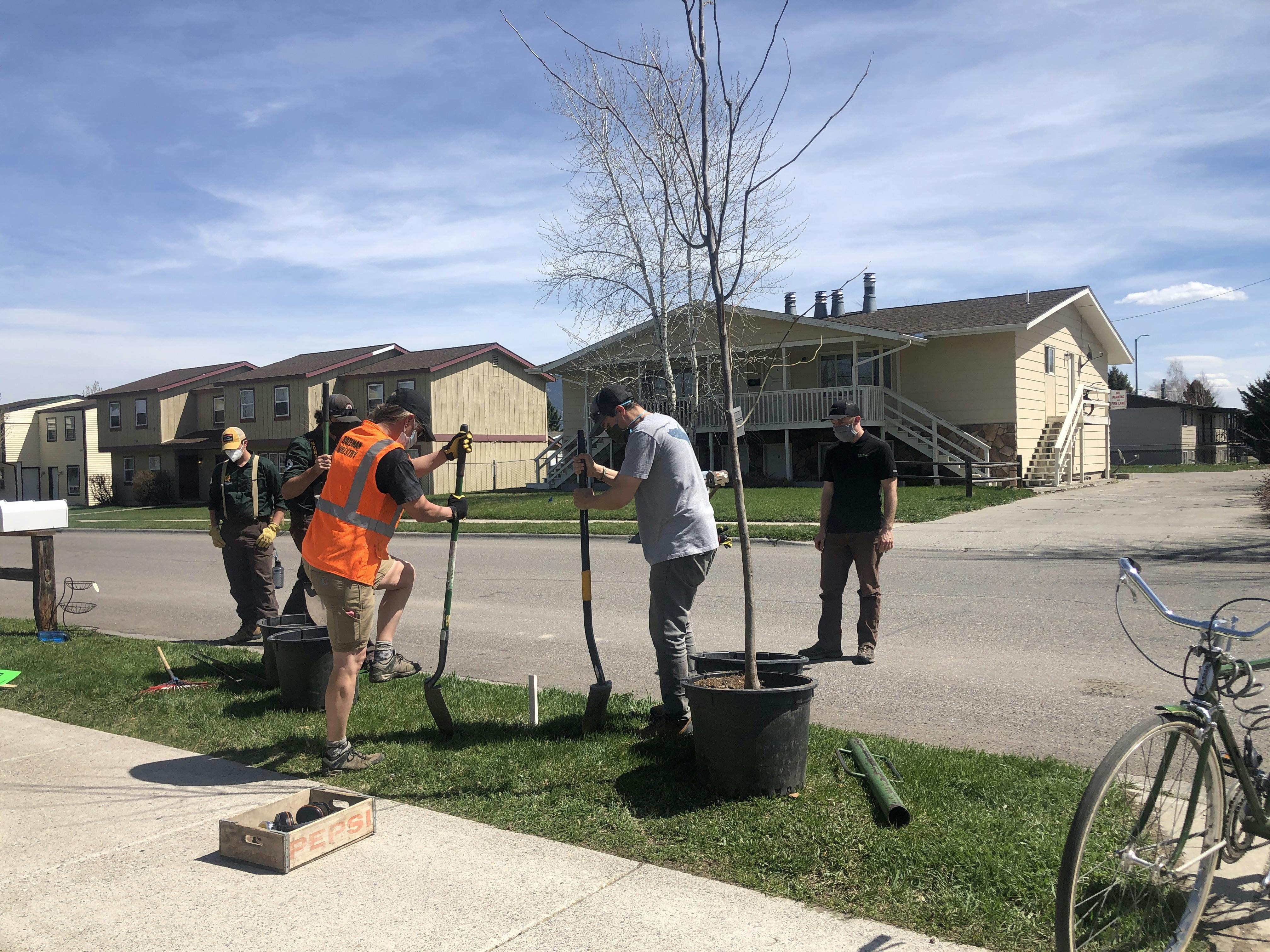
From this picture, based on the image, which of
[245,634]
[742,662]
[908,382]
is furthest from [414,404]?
[908,382]

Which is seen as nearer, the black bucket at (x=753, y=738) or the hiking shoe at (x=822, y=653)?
the black bucket at (x=753, y=738)

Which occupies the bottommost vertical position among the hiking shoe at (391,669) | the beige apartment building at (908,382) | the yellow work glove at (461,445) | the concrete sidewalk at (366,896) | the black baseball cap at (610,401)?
the concrete sidewalk at (366,896)

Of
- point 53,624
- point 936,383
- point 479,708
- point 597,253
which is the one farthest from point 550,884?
point 936,383

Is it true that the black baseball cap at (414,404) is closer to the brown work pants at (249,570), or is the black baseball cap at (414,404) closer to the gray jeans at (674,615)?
the gray jeans at (674,615)

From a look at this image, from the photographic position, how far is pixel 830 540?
7750mm

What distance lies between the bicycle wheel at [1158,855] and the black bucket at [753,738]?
1369 millimetres

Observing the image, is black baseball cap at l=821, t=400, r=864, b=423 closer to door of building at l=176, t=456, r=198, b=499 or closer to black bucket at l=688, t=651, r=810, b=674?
black bucket at l=688, t=651, r=810, b=674

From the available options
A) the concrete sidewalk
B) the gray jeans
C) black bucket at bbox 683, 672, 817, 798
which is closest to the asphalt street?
the gray jeans

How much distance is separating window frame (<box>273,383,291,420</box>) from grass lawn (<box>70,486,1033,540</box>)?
1075cm

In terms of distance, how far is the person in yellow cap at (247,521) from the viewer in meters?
8.46

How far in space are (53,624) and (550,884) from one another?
7.41m

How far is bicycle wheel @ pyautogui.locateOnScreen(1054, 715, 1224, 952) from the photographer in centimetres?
294

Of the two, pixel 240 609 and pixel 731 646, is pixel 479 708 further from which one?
pixel 240 609

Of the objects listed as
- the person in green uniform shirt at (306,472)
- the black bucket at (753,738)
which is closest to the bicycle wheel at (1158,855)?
the black bucket at (753,738)
